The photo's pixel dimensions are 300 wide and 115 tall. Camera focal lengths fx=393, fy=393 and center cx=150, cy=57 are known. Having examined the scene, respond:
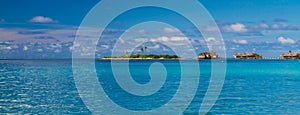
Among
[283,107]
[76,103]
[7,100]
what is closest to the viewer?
[283,107]

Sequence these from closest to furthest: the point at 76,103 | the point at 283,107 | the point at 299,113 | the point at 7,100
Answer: the point at 299,113, the point at 283,107, the point at 76,103, the point at 7,100

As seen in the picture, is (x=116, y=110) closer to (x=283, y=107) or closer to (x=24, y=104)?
(x=24, y=104)

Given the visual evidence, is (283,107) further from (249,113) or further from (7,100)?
(7,100)

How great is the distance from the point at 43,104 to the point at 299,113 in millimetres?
24908

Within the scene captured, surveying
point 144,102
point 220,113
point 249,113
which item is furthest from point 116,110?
point 249,113

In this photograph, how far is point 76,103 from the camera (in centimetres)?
4147

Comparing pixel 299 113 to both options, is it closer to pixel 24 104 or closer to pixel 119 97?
pixel 119 97

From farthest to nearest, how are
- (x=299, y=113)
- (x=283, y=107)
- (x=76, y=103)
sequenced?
(x=76, y=103), (x=283, y=107), (x=299, y=113)

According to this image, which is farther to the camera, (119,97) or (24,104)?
(119,97)

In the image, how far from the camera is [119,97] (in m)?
47.1

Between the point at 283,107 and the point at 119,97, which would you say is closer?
the point at 283,107

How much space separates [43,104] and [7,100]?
6.56m

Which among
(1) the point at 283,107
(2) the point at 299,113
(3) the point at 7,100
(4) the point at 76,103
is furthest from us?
(3) the point at 7,100

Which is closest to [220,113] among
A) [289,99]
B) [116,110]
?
[116,110]
